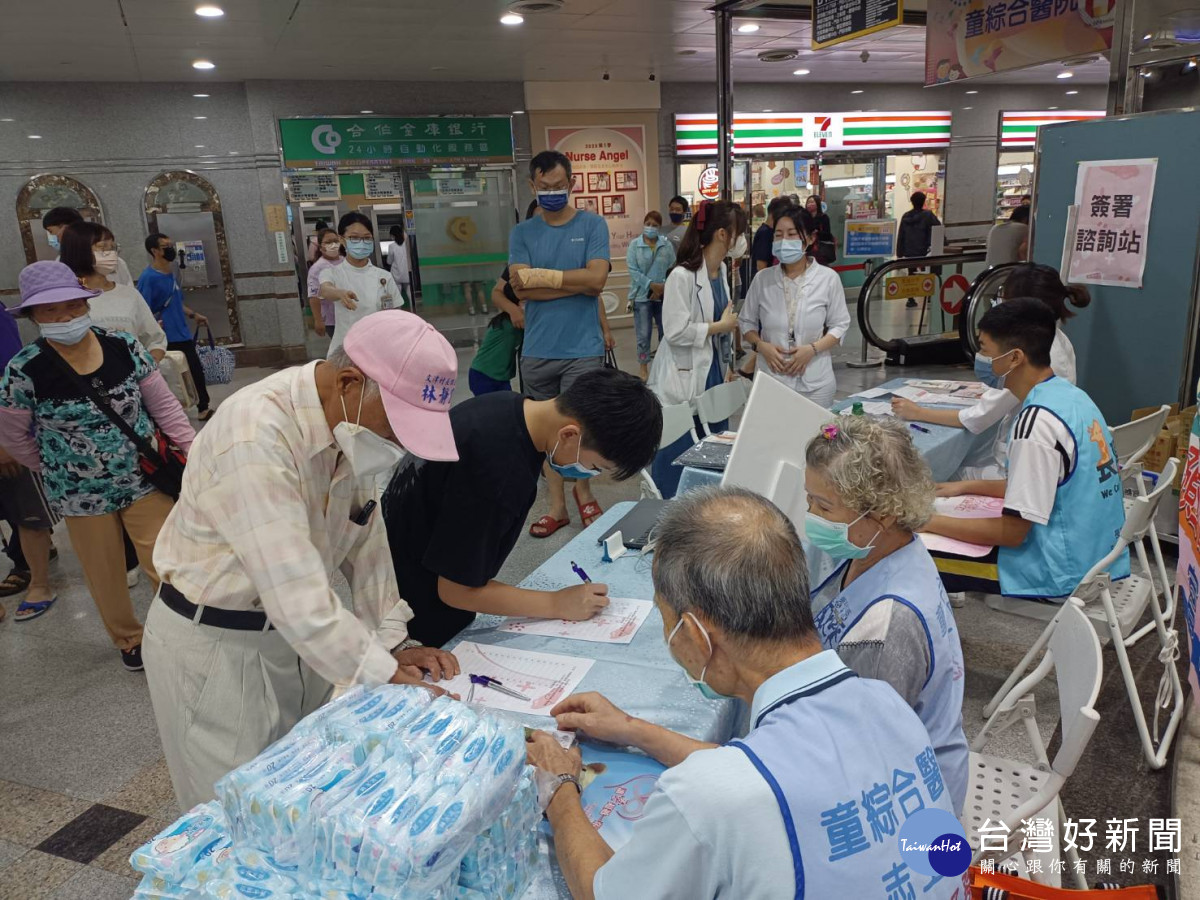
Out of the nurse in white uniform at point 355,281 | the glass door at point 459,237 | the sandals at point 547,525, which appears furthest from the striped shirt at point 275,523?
the glass door at point 459,237

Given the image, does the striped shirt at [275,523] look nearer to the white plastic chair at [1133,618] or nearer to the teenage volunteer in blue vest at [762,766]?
the teenage volunteer in blue vest at [762,766]

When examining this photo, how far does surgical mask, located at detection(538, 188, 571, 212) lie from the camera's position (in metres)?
4.06

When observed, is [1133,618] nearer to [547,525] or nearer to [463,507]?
[463,507]

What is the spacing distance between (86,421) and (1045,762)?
319cm

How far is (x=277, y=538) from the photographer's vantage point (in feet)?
4.44

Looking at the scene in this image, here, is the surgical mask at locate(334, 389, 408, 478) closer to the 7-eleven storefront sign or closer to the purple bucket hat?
the purple bucket hat

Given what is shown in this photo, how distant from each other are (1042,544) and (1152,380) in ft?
7.52

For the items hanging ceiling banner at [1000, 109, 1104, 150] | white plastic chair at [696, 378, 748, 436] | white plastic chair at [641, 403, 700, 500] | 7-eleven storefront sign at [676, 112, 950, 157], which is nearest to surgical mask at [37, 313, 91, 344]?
white plastic chair at [641, 403, 700, 500]

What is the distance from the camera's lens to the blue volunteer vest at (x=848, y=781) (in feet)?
3.08

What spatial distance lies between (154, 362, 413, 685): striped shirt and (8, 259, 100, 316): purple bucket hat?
1.72 metres

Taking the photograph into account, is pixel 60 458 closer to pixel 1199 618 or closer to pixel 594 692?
pixel 594 692

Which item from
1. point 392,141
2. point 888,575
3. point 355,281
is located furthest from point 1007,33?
point 392,141

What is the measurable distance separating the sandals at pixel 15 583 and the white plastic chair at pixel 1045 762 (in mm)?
4545

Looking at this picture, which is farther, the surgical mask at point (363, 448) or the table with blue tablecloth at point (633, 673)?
the table with blue tablecloth at point (633, 673)
